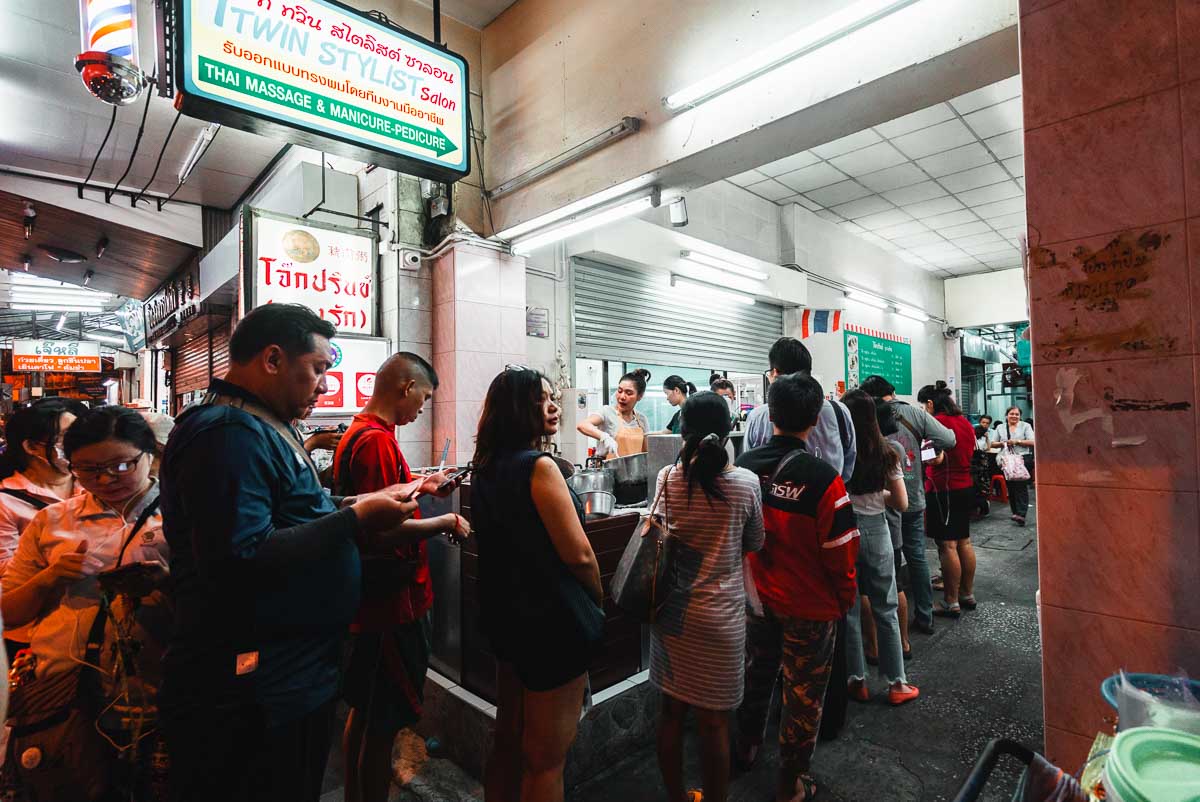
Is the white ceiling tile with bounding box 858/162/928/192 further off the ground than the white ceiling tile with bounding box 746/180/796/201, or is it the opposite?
the white ceiling tile with bounding box 746/180/796/201

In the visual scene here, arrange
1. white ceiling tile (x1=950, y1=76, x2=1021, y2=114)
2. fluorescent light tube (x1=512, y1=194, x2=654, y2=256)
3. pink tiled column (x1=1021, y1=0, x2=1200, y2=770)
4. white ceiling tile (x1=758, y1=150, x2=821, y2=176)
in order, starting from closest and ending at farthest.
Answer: pink tiled column (x1=1021, y1=0, x2=1200, y2=770), fluorescent light tube (x1=512, y1=194, x2=654, y2=256), white ceiling tile (x1=950, y1=76, x2=1021, y2=114), white ceiling tile (x1=758, y1=150, x2=821, y2=176)

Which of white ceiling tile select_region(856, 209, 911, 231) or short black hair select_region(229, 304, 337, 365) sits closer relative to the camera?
short black hair select_region(229, 304, 337, 365)

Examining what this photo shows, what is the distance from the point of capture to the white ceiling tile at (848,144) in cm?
633

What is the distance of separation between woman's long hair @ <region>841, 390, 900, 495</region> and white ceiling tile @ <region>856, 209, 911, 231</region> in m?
6.66

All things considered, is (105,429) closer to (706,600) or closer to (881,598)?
(706,600)

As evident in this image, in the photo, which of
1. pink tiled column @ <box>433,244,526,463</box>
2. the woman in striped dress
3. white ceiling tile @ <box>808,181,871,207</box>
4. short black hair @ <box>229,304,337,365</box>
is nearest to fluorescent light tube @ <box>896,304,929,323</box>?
white ceiling tile @ <box>808,181,871,207</box>

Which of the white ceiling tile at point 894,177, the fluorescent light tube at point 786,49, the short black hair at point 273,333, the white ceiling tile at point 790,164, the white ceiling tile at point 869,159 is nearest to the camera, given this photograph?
the short black hair at point 273,333

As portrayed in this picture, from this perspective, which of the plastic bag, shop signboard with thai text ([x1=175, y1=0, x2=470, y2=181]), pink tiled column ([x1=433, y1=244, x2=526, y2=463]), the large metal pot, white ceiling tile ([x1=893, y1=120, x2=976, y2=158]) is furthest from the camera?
white ceiling tile ([x1=893, y1=120, x2=976, y2=158])

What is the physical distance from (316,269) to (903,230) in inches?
360

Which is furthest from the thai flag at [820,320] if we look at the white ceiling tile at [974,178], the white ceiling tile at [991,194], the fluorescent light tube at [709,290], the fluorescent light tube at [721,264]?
the white ceiling tile at [991,194]

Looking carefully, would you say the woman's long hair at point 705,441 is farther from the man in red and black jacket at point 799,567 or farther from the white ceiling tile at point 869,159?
the white ceiling tile at point 869,159

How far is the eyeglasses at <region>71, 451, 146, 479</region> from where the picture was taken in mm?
1869

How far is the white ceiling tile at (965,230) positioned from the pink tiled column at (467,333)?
316 inches

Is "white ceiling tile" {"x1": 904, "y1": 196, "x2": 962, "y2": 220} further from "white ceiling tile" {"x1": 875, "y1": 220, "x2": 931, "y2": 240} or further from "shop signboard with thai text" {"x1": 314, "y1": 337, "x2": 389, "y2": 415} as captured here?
"shop signboard with thai text" {"x1": 314, "y1": 337, "x2": 389, "y2": 415}
